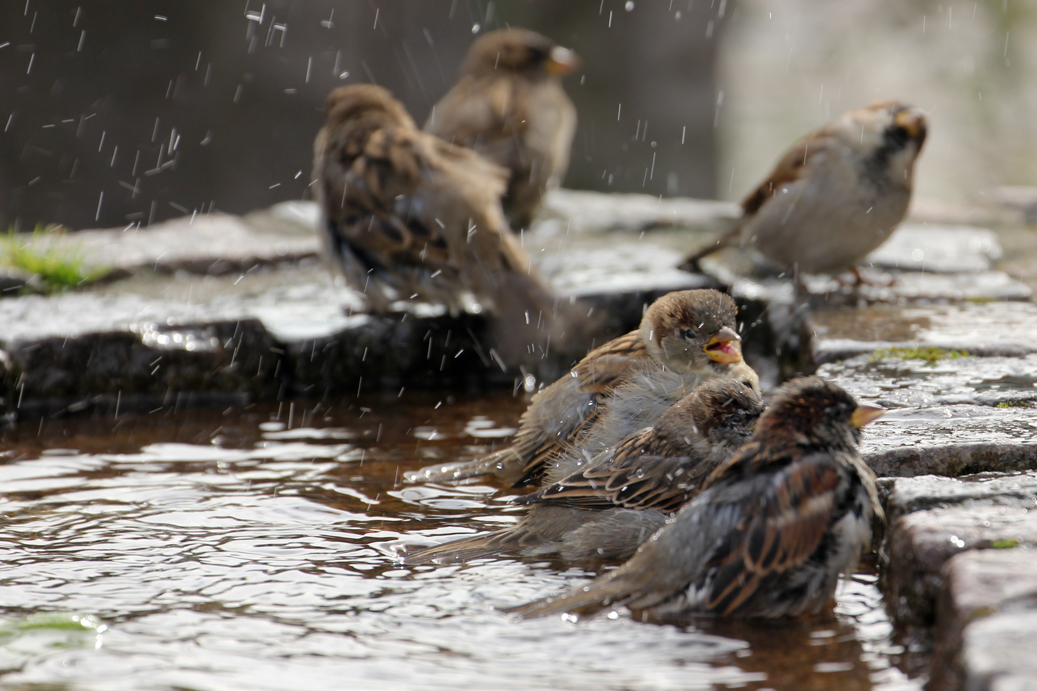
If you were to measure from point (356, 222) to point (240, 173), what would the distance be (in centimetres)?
607

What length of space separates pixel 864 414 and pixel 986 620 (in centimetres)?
75

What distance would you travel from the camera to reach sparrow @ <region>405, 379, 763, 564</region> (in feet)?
10.4

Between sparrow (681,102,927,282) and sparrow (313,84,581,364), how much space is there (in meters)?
1.28

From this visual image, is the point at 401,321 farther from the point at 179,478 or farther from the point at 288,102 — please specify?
the point at 288,102

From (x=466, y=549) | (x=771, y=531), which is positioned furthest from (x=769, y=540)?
(x=466, y=549)

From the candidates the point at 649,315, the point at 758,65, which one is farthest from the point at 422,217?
the point at 758,65

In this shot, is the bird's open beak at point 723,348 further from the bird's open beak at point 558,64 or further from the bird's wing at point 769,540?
the bird's open beak at point 558,64

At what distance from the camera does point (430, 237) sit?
5.29 meters

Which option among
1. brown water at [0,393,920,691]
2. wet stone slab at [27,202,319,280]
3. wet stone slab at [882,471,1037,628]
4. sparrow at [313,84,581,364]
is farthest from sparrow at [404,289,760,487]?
wet stone slab at [27,202,319,280]

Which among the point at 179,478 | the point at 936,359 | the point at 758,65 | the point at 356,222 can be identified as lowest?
the point at 179,478

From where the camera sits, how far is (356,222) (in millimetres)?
5504

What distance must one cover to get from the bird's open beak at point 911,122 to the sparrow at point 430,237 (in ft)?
6.16

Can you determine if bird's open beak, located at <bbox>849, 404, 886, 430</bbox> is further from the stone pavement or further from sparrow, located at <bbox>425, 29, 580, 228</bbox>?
sparrow, located at <bbox>425, 29, 580, 228</bbox>

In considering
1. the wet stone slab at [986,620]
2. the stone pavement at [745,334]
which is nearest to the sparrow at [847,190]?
the stone pavement at [745,334]
